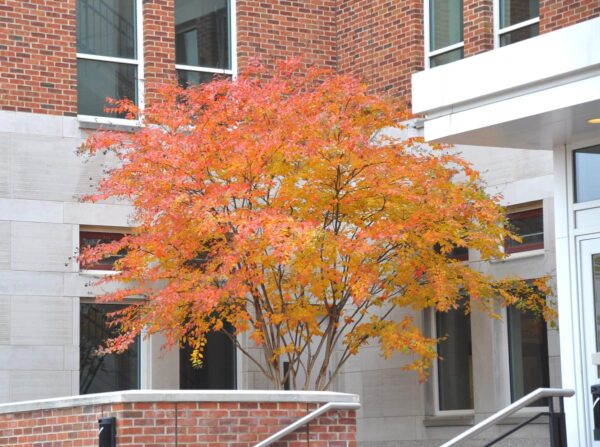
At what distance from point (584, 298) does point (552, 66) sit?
2779mm

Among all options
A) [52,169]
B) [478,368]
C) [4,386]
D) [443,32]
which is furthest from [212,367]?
[443,32]

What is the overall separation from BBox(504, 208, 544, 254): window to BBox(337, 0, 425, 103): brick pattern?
311cm

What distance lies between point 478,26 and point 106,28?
6275mm

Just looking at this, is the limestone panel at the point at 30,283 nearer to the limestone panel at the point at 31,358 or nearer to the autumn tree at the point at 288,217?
the limestone panel at the point at 31,358

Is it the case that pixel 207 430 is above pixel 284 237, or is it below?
below

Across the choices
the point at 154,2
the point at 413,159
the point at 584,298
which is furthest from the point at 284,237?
the point at 154,2

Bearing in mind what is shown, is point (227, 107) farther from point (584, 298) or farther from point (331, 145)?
point (584, 298)

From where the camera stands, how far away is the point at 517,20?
70.8 ft

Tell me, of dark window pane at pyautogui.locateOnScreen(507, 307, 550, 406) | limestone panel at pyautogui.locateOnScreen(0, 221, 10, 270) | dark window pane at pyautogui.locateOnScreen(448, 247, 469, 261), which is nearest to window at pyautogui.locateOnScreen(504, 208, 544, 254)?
dark window pane at pyautogui.locateOnScreen(448, 247, 469, 261)

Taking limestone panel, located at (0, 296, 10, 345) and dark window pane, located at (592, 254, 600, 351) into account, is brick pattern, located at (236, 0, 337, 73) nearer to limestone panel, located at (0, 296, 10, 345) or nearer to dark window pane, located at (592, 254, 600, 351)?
limestone panel, located at (0, 296, 10, 345)

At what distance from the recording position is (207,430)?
1330 centimetres

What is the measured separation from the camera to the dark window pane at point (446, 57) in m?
22.5

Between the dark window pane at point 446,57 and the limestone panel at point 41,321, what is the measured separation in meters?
7.45

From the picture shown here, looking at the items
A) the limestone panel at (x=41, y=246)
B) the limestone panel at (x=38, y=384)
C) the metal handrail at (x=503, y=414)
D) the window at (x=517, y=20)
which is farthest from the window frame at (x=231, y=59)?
the metal handrail at (x=503, y=414)
